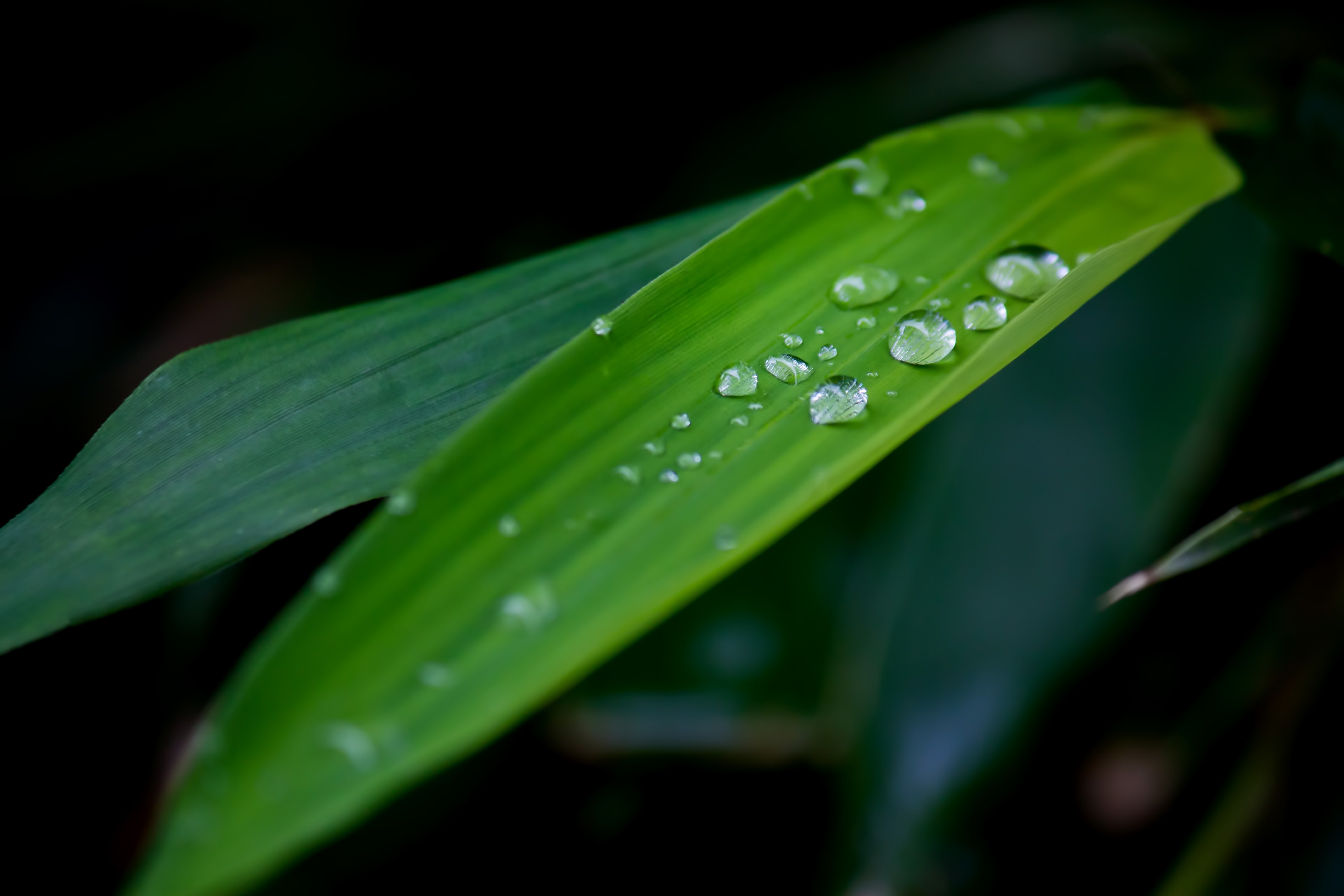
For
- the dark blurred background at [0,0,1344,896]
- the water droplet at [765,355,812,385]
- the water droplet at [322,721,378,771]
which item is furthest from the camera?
the dark blurred background at [0,0,1344,896]

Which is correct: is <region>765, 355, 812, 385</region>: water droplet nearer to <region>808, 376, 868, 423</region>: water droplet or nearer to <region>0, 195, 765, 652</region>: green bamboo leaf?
<region>808, 376, 868, 423</region>: water droplet

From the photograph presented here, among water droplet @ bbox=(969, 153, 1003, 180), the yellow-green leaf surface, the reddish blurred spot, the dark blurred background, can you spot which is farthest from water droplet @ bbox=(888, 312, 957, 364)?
the reddish blurred spot

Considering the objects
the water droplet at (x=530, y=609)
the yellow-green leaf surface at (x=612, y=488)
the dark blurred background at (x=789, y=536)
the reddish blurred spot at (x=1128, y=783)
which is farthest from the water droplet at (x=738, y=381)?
the reddish blurred spot at (x=1128, y=783)

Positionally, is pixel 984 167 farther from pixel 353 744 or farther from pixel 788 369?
pixel 353 744

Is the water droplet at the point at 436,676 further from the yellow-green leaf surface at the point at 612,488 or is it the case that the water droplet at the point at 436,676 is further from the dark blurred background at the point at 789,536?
the dark blurred background at the point at 789,536

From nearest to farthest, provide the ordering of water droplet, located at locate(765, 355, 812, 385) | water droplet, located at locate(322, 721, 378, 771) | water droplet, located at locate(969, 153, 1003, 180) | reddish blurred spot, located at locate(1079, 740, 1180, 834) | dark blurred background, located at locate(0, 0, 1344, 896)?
1. water droplet, located at locate(322, 721, 378, 771)
2. water droplet, located at locate(765, 355, 812, 385)
3. water droplet, located at locate(969, 153, 1003, 180)
4. dark blurred background, located at locate(0, 0, 1344, 896)
5. reddish blurred spot, located at locate(1079, 740, 1180, 834)

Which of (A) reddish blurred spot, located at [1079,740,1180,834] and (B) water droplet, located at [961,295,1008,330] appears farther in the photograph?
(A) reddish blurred spot, located at [1079,740,1180,834]

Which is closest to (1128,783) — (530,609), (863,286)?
(863,286)

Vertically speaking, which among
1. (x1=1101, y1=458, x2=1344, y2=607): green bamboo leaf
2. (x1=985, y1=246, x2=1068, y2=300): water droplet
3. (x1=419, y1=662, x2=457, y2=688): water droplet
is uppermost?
(x1=985, y1=246, x2=1068, y2=300): water droplet
